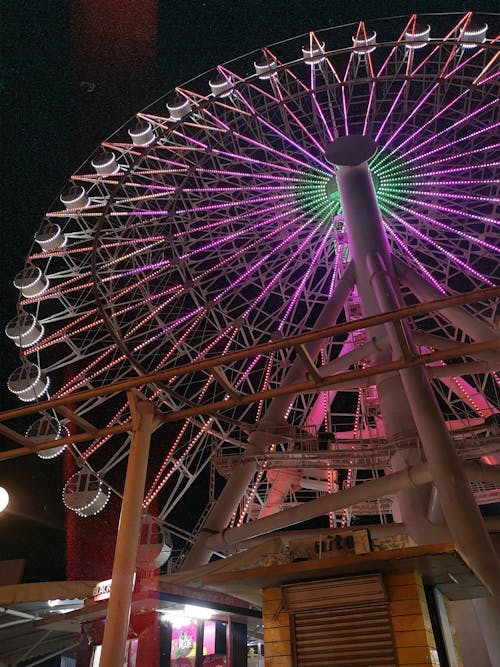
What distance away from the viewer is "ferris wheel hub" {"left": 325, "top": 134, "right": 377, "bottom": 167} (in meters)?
19.2

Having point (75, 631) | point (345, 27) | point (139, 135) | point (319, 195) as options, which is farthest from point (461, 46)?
point (75, 631)

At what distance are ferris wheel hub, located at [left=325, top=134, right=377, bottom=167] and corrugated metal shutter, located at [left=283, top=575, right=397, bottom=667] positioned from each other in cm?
1536

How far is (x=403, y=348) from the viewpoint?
8.82 meters

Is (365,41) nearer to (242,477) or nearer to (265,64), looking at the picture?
(265,64)

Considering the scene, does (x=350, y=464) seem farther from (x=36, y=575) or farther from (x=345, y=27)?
(x=36, y=575)

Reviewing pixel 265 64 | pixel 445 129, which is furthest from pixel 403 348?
pixel 265 64

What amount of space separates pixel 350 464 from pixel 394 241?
29.4 ft

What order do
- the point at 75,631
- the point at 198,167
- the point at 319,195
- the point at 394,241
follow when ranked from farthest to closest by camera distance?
1. the point at 394,241
2. the point at 319,195
3. the point at 198,167
4. the point at 75,631

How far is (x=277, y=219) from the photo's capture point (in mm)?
21031

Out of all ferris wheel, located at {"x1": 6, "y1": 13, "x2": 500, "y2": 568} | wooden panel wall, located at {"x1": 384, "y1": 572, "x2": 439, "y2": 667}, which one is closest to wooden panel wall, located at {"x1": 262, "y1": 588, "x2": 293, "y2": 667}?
wooden panel wall, located at {"x1": 384, "y1": 572, "x2": 439, "y2": 667}

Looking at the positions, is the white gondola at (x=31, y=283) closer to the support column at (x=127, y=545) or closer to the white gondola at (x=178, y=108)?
the white gondola at (x=178, y=108)

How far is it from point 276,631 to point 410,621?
1458mm

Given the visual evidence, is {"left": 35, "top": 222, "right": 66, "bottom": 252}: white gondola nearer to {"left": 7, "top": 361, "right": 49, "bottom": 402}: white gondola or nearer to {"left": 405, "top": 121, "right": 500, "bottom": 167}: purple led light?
{"left": 7, "top": 361, "right": 49, "bottom": 402}: white gondola

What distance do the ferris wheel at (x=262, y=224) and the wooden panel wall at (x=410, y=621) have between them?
11324 mm
